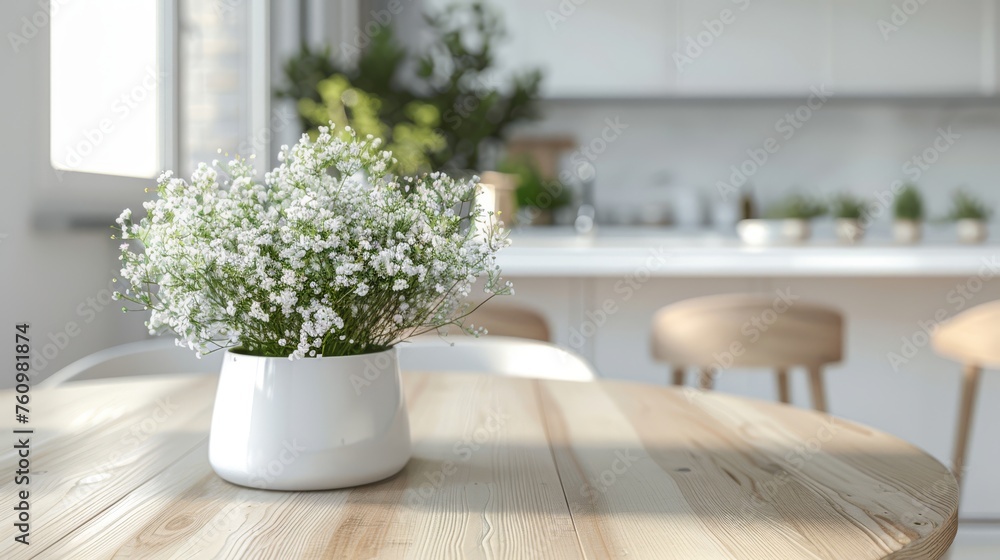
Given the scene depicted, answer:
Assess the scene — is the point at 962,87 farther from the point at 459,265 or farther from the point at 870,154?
the point at 459,265

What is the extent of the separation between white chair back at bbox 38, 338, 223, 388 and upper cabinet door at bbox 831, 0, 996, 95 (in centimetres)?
360

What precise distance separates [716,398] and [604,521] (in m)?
0.52

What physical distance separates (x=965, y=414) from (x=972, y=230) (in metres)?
0.63

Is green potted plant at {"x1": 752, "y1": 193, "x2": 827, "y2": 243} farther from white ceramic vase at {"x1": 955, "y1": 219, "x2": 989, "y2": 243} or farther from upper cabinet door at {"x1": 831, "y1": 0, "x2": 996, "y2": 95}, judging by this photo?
upper cabinet door at {"x1": 831, "y1": 0, "x2": 996, "y2": 95}

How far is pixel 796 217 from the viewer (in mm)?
2688

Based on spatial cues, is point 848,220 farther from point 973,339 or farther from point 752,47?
point 752,47

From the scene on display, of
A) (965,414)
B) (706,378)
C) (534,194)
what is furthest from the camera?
(534,194)

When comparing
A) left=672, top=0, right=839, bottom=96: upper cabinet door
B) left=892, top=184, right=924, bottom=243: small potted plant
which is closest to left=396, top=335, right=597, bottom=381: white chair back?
left=892, top=184, right=924, bottom=243: small potted plant

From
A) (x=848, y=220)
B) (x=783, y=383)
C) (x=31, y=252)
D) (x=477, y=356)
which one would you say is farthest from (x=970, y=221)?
(x=31, y=252)

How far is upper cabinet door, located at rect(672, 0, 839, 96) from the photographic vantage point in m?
4.12

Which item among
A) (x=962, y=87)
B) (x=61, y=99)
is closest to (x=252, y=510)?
(x=61, y=99)

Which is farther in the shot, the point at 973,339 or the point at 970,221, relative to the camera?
the point at 970,221

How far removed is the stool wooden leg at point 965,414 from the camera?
91.4 inches

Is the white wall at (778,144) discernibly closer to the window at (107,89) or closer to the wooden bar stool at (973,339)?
the wooden bar stool at (973,339)
